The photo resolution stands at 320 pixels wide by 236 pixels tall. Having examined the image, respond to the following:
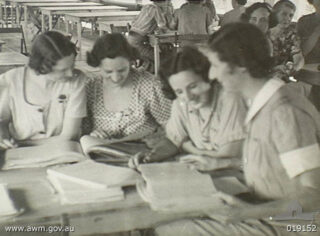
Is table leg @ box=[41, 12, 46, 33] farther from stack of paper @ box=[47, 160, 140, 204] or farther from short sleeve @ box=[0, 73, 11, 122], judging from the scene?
stack of paper @ box=[47, 160, 140, 204]

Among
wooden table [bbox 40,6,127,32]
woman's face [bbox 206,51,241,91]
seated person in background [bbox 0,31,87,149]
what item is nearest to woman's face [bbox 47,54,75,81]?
seated person in background [bbox 0,31,87,149]

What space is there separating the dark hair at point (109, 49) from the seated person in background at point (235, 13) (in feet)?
0.85

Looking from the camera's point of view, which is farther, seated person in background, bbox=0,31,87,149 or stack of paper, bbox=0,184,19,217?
seated person in background, bbox=0,31,87,149

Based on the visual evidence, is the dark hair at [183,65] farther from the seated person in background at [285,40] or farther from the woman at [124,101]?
the seated person in background at [285,40]

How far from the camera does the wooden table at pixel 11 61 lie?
1.21 metres

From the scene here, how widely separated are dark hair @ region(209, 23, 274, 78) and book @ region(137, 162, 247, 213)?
0.29 m

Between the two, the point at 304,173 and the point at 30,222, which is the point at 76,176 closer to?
the point at 30,222

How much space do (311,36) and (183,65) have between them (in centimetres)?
43

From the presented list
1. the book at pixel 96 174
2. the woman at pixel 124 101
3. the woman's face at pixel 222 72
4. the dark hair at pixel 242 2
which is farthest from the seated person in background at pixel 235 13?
the book at pixel 96 174

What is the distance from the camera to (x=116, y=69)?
3.98ft

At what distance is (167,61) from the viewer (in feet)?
4.02

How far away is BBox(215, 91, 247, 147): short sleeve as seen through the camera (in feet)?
3.93

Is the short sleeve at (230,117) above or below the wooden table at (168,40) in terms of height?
below

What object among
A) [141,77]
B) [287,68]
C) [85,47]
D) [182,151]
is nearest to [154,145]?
[182,151]
